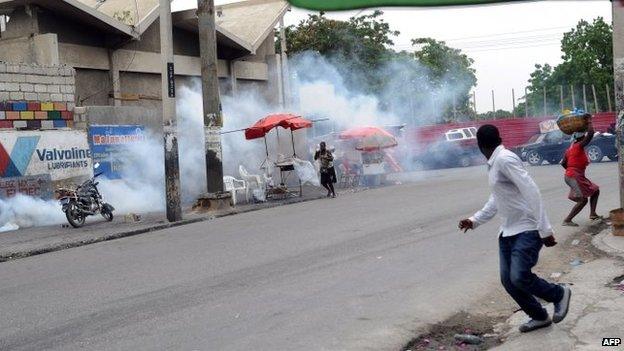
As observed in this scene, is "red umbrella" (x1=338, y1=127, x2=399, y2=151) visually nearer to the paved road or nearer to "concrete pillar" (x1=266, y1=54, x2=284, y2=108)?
"concrete pillar" (x1=266, y1=54, x2=284, y2=108)

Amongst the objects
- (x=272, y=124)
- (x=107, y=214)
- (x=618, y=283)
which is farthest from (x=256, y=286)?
(x=272, y=124)

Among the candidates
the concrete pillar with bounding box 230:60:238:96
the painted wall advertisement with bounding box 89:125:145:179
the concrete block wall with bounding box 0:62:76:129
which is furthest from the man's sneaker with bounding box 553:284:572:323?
the concrete pillar with bounding box 230:60:238:96

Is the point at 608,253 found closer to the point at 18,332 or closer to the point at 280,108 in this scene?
the point at 18,332

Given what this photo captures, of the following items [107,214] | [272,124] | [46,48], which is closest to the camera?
[107,214]

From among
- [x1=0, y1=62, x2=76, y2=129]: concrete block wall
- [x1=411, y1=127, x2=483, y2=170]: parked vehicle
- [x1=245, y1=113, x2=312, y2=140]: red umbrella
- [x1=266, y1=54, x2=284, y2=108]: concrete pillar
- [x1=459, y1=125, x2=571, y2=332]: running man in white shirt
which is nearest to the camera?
[x1=459, y1=125, x2=571, y2=332]: running man in white shirt

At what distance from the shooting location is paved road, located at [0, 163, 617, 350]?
6.04 metres

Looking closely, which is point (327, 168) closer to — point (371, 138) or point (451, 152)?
point (371, 138)

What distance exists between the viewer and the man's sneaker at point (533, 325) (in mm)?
5680

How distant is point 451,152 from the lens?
→ 3450 centimetres

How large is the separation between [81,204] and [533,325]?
11.7 m

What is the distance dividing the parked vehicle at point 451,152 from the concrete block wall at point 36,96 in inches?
786

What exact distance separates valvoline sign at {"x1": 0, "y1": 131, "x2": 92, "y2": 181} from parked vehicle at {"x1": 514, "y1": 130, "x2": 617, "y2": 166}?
19.2 m

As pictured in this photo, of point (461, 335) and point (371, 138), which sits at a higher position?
point (371, 138)

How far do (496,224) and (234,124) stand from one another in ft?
45.5
